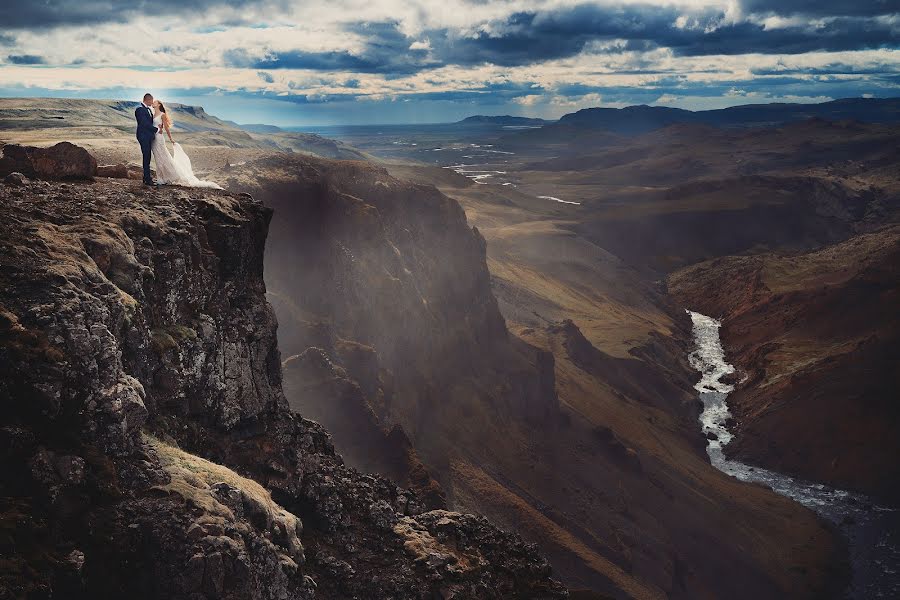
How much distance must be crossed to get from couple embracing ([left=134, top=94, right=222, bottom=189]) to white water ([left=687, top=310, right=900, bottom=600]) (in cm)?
6243

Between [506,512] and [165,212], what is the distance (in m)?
36.3

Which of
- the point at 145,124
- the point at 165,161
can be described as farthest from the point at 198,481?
the point at 145,124

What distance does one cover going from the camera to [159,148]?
23031 mm

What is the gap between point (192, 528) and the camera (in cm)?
1411

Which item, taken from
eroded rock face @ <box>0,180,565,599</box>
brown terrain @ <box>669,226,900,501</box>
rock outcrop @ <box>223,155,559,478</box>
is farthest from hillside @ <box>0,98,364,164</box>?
brown terrain @ <box>669,226,900,501</box>

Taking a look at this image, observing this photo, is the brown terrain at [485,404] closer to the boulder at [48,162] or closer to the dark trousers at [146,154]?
the dark trousers at [146,154]

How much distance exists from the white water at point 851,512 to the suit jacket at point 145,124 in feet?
210

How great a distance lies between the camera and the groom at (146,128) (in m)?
22.2

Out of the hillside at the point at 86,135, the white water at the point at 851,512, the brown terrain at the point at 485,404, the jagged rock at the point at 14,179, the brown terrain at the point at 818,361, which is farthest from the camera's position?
the brown terrain at the point at 818,361

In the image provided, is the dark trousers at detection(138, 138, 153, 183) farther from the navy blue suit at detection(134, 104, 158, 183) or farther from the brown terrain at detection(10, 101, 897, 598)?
the brown terrain at detection(10, 101, 897, 598)

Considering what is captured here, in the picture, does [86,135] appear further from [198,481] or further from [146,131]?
[198,481]

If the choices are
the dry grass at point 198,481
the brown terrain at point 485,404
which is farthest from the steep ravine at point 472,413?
the dry grass at point 198,481

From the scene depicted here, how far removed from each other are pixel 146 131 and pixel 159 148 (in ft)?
2.44

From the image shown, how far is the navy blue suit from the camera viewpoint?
2223 centimetres
